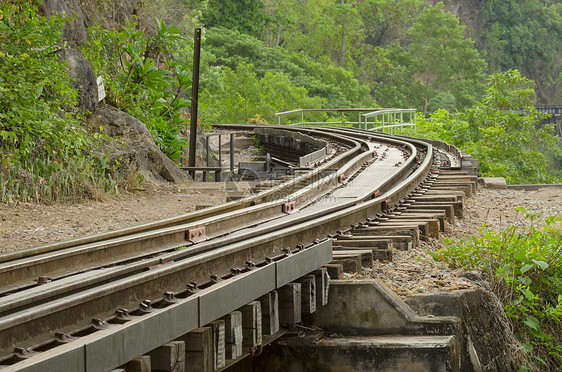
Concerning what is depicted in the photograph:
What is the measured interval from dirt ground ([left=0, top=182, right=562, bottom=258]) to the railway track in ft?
3.67

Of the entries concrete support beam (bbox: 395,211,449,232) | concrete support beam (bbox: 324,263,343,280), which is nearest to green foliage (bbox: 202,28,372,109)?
concrete support beam (bbox: 395,211,449,232)

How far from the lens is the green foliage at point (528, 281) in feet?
19.5

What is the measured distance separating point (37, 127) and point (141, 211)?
6.53 ft

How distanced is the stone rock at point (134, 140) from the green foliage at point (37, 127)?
810 millimetres

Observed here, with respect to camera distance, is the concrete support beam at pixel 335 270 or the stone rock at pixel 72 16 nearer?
the concrete support beam at pixel 335 270

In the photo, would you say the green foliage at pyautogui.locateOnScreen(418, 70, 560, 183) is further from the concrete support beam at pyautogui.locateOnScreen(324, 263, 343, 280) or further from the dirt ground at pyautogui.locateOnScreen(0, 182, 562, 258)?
the concrete support beam at pyautogui.locateOnScreen(324, 263, 343, 280)

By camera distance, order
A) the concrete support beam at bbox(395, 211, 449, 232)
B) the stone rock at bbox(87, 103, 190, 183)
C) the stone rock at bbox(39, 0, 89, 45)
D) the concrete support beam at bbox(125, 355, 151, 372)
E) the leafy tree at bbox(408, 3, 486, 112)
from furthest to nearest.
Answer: the leafy tree at bbox(408, 3, 486, 112) → the stone rock at bbox(39, 0, 89, 45) → the stone rock at bbox(87, 103, 190, 183) → the concrete support beam at bbox(395, 211, 449, 232) → the concrete support beam at bbox(125, 355, 151, 372)

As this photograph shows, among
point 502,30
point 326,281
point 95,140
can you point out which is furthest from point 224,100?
point 502,30

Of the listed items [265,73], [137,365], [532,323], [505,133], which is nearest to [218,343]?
[137,365]

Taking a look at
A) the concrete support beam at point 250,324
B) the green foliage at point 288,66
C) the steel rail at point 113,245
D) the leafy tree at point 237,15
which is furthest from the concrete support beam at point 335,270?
the leafy tree at point 237,15

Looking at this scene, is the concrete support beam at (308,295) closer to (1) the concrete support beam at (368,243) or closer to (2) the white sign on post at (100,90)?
(1) the concrete support beam at (368,243)

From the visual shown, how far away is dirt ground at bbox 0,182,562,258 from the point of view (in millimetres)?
8383

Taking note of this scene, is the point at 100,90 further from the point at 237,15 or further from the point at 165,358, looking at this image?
the point at 237,15

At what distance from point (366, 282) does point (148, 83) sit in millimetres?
11063
